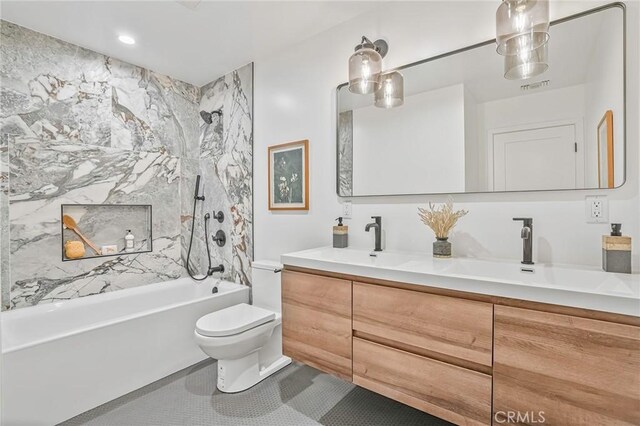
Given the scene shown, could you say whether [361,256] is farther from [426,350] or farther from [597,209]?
[597,209]

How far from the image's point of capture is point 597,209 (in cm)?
139

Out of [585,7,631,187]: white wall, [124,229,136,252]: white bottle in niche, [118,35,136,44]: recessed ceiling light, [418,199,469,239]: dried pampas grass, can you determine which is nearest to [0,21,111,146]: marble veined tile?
[118,35,136,44]: recessed ceiling light

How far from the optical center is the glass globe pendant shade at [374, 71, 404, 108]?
1955 millimetres

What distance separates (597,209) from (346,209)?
4.35 ft

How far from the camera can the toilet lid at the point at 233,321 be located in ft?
6.46

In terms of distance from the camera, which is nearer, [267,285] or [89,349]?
[89,349]

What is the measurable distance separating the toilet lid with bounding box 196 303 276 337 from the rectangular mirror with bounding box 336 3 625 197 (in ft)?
3.53

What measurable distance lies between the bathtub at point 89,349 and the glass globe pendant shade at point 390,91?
6.46ft

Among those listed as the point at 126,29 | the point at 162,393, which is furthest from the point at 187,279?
the point at 126,29

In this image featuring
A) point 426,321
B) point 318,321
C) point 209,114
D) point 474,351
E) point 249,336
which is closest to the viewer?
point 474,351

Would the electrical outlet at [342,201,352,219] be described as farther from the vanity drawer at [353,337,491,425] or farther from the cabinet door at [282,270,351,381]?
the vanity drawer at [353,337,491,425]

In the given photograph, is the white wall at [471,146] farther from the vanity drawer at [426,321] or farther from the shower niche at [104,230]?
the shower niche at [104,230]

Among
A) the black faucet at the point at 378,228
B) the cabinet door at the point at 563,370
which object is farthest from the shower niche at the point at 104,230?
the cabinet door at the point at 563,370

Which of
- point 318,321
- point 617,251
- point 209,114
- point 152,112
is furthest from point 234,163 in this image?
point 617,251
